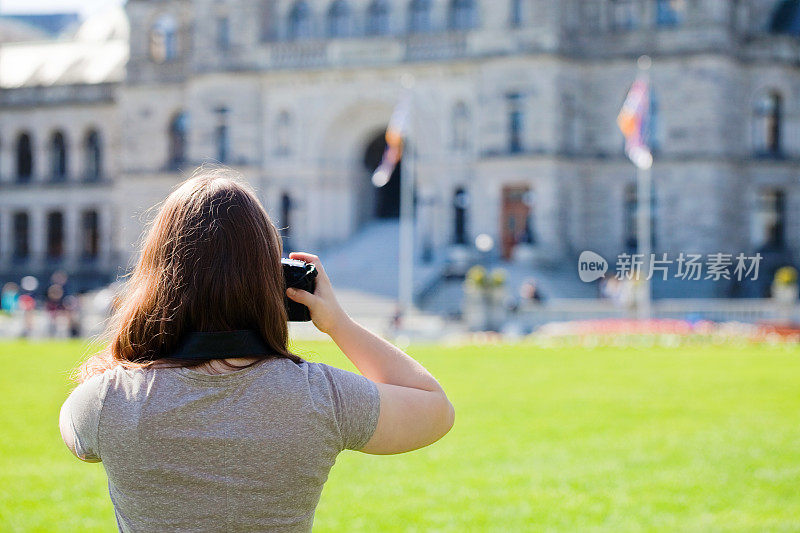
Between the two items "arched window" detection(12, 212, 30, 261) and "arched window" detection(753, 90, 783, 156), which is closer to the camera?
"arched window" detection(753, 90, 783, 156)

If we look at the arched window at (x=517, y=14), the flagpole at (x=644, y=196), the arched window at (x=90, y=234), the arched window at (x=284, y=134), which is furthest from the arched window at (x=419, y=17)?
the arched window at (x=90, y=234)

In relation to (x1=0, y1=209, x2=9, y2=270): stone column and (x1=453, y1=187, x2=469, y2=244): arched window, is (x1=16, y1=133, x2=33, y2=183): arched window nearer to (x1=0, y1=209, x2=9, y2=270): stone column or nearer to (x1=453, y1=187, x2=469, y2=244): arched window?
(x1=0, y1=209, x2=9, y2=270): stone column

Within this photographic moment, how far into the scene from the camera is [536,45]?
43.3 meters

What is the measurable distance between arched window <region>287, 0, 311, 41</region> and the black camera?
45.5m

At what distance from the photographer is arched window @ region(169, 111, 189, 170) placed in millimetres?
52719

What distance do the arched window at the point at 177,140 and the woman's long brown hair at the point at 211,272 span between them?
50.0 m

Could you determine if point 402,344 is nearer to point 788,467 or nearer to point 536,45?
point 536,45

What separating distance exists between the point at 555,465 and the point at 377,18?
121 feet

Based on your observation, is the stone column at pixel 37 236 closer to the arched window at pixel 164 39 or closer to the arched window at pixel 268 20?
the arched window at pixel 164 39

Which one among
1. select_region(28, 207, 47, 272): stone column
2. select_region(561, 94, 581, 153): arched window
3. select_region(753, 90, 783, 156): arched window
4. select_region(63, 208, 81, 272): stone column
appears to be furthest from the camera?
select_region(28, 207, 47, 272): stone column

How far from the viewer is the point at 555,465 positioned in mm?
12297

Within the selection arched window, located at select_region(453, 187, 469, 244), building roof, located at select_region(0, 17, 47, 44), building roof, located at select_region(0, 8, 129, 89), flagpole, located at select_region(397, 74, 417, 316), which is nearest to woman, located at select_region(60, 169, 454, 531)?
flagpole, located at select_region(397, 74, 417, 316)

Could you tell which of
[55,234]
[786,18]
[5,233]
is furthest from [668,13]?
[5,233]

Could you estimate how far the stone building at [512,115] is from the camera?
4353 cm
